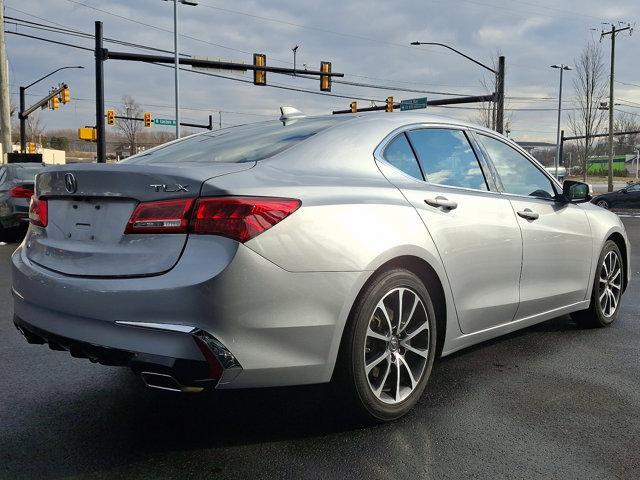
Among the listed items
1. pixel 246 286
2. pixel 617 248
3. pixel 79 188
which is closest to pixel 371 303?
pixel 246 286

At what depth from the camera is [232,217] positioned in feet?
8.29

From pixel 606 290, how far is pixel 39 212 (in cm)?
427

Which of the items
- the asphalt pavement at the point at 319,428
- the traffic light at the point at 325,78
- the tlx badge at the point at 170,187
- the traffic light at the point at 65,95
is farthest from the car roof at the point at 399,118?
the traffic light at the point at 65,95

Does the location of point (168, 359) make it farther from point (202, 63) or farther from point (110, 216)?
point (202, 63)

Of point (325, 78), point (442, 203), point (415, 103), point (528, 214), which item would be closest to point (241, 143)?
point (442, 203)

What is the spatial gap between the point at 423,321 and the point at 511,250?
0.93 metres

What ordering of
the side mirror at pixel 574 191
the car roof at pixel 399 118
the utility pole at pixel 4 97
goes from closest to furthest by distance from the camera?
the car roof at pixel 399 118
the side mirror at pixel 574 191
the utility pole at pixel 4 97

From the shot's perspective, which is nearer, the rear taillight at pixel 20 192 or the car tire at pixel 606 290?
the car tire at pixel 606 290

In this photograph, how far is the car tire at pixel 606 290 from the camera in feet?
16.3

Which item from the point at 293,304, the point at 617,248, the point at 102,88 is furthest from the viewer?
the point at 102,88

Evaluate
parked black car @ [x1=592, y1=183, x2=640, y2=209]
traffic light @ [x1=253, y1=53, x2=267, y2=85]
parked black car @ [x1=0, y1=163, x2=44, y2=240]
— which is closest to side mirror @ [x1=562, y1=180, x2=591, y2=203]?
parked black car @ [x1=0, y1=163, x2=44, y2=240]

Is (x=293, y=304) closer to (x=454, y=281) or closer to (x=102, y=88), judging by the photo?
(x=454, y=281)

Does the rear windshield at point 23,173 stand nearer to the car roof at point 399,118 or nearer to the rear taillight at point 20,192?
the rear taillight at point 20,192

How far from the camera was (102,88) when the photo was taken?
23.4 meters
